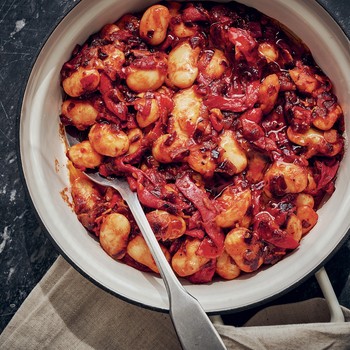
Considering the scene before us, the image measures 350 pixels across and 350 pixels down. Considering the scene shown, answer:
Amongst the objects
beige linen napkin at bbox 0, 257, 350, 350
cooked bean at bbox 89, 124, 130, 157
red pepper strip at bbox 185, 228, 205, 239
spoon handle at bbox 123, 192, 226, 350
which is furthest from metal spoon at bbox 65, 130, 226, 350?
beige linen napkin at bbox 0, 257, 350, 350

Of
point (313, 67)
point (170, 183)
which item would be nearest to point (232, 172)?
point (170, 183)

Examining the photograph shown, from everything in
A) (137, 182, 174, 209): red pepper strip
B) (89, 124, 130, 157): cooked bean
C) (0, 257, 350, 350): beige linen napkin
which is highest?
(89, 124, 130, 157): cooked bean

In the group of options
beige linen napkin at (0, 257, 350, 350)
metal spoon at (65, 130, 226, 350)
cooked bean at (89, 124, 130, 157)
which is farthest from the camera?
beige linen napkin at (0, 257, 350, 350)

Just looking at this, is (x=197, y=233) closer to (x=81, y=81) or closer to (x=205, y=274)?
(x=205, y=274)

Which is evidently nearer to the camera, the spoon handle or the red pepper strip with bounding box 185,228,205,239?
the spoon handle

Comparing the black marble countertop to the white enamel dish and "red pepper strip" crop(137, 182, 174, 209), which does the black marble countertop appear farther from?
"red pepper strip" crop(137, 182, 174, 209)
